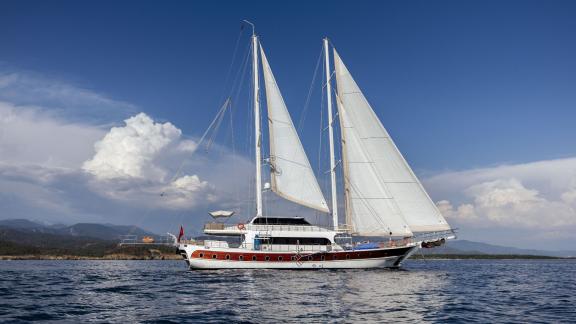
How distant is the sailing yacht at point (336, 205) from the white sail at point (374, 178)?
0.09 metres

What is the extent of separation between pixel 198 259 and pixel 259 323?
27.6m

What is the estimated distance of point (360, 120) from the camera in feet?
159

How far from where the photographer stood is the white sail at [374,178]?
46125mm

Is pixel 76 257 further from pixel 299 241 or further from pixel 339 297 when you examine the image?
pixel 339 297

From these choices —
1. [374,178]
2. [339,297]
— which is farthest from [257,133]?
[339,297]

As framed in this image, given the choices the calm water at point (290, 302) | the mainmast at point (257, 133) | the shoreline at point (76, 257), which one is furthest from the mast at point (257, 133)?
the shoreline at point (76, 257)

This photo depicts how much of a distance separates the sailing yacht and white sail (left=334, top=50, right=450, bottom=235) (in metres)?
0.09

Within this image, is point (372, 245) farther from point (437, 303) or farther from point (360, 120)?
point (437, 303)

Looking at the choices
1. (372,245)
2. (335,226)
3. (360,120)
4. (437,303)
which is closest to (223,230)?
(335,226)

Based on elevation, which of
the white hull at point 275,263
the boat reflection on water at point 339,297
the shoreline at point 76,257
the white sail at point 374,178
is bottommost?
the shoreline at point 76,257

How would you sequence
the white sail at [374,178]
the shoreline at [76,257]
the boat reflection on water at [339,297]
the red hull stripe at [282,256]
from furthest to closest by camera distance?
the shoreline at [76,257], the white sail at [374,178], the red hull stripe at [282,256], the boat reflection on water at [339,297]

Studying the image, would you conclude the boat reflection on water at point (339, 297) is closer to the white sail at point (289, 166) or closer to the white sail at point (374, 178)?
the white sail at point (374, 178)

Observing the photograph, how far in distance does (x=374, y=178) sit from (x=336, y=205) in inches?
188

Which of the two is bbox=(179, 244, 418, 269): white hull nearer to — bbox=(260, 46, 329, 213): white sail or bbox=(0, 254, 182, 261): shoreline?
bbox=(260, 46, 329, 213): white sail
